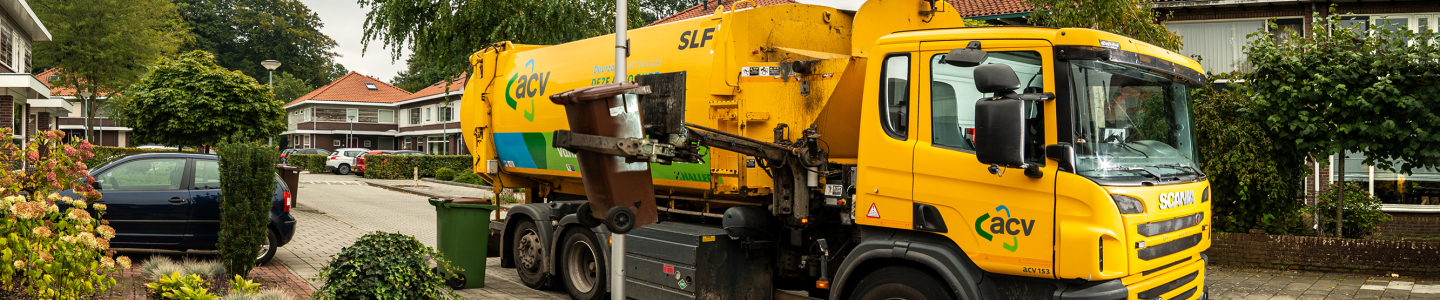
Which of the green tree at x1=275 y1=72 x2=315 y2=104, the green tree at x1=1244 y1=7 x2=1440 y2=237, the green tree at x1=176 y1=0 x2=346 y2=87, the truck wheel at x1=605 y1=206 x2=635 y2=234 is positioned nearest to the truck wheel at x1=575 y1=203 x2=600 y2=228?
the truck wheel at x1=605 y1=206 x2=635 y2=234

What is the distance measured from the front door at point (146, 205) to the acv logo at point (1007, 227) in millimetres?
8154

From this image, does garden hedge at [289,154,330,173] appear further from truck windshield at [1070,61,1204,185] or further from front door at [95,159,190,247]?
truck windshield at [1070,61,1204,185]

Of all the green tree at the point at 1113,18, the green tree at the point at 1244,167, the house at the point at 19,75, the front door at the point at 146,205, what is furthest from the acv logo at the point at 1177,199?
the house at the point at 19,75

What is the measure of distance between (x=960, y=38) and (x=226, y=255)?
636 centimetres

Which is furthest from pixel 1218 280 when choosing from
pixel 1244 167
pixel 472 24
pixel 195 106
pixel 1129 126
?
pixel 195 106

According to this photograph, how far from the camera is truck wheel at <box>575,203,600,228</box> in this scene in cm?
587

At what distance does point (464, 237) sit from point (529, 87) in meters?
1.53

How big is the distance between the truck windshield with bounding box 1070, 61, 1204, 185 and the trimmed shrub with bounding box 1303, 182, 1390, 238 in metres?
6.63

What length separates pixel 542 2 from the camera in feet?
52.9

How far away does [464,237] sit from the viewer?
8.72m

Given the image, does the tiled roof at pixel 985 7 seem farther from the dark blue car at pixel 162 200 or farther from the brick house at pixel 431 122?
the brick house at pixel 431 122

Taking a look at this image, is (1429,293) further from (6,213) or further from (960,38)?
(6,213)

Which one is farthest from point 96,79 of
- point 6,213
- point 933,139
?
point 933,139

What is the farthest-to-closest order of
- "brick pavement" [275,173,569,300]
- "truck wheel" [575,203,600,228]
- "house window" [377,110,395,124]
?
"house window" [377,110,395,124] → "brick pavement" [275,173,569,300] → "truck wheel" [575,203,600,228]
